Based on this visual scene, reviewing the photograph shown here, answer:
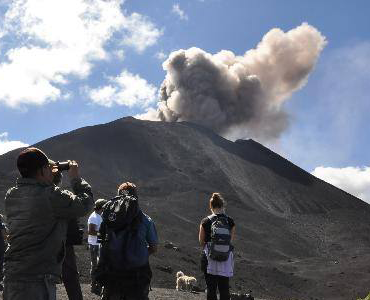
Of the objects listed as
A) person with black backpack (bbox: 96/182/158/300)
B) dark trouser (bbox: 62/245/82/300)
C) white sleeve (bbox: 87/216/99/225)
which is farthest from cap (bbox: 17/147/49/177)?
white sleeve (bbox: 87/216/99/225)

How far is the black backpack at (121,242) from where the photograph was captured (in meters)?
4.75

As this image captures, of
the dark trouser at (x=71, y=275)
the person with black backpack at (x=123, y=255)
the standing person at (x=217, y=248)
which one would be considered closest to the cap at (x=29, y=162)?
the person with black backpack at (x=123, y=255)

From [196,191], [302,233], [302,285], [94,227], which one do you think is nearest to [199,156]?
[196,191]

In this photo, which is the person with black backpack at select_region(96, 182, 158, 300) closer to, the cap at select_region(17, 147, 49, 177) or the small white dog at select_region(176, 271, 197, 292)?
the cap at select_region(17, 147, 49, 177)

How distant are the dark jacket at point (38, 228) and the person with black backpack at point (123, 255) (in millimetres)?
1006

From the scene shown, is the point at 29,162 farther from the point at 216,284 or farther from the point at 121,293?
the point at 216,284

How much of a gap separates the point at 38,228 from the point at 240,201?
6372cm

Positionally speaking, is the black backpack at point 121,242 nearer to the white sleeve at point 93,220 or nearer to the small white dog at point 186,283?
the white sleeve at point 93,220

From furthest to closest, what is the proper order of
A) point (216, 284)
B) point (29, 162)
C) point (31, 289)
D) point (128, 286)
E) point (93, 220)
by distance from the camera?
1. point (93, 220)
2. point (216, 284)
3. point (128, 286)
4. point (29, 162)
5. point (31, 289)

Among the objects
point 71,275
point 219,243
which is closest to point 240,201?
point 219,243

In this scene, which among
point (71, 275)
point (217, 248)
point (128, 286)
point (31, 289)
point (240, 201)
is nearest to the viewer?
point (31, 289)

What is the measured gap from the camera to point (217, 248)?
6570mm

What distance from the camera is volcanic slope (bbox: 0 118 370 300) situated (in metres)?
33.7

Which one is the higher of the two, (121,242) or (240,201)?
(240,201)
